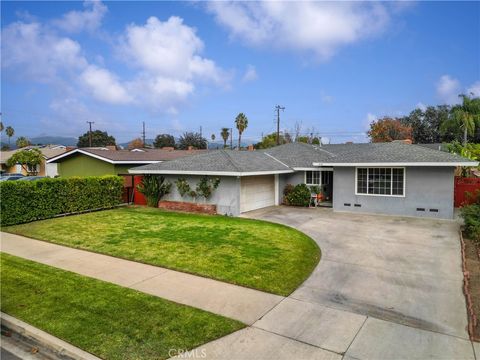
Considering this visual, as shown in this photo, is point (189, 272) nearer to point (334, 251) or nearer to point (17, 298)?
point (17, 298)

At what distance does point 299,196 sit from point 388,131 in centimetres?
3874

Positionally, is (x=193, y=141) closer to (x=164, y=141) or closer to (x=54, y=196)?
(x=164, y=141)

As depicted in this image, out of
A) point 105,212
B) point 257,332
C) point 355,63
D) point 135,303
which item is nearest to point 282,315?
point 257,332

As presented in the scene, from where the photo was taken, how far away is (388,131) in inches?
2051

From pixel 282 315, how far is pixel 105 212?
1408cm

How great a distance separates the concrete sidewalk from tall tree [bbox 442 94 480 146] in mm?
37114

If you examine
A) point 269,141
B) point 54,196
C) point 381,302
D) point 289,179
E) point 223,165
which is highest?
point 269,141

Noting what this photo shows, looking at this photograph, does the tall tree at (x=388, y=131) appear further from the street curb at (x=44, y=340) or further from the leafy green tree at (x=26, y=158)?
the street curb at (x=44, y=340)

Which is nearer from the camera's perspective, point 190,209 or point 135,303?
point 135,303

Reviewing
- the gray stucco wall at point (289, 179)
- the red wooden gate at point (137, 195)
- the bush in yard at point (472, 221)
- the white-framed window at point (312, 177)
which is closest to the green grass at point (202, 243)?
the red wooden gate at point (137, 195)

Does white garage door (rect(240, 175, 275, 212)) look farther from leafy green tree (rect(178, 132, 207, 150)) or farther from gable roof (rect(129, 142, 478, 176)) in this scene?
leafy green tree (rect(178, 132, 207, 150))

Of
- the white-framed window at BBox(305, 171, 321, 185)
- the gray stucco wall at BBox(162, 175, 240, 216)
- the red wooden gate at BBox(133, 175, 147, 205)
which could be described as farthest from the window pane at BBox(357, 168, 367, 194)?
the red wooden gate at BBox(133, 175, 147, 205)

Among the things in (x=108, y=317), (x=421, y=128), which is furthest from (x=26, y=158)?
(x=421, y=128)

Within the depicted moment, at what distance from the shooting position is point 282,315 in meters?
6.09
